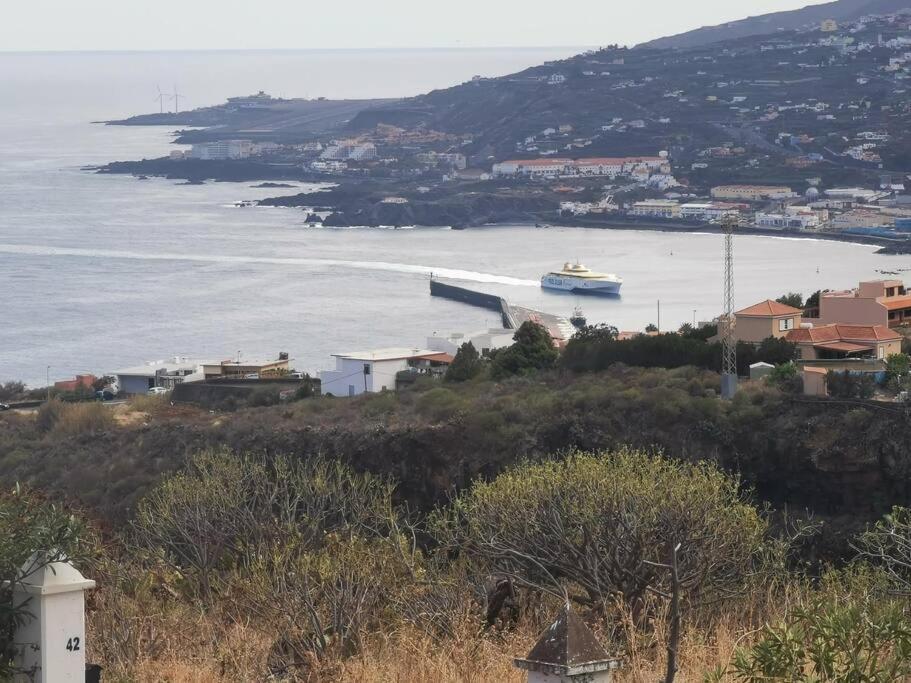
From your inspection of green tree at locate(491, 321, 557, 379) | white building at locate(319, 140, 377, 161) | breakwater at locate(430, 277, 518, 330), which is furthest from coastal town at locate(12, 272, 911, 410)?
white building at locate(319, 140, 377, 161)

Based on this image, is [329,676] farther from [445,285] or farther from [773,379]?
[445,285]

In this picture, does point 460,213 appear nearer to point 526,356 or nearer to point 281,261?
point 281,261

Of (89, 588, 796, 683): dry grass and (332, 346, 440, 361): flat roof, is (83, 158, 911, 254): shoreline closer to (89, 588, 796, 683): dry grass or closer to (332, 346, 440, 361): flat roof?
(332, 346, 440, 361): flat roof

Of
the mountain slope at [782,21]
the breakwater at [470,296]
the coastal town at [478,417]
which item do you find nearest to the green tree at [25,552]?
the coastal town at [478,417]

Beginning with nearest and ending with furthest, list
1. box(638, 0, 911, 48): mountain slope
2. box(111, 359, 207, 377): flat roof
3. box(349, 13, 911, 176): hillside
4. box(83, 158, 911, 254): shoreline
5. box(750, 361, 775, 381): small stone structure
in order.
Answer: box(750, 361, 775, 381): small stone structure → box(111, 359, 207, 377): flat roof → box(83, 158, 911, 254): shoreline → box(349, 13, 911, 176): hillside → box(638, 0, 911, 48): mountain slope

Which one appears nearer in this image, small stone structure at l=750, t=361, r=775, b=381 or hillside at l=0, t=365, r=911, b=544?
hillside at l=0, t=365, r=911, b=544

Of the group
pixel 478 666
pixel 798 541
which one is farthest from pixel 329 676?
pixel 798 541
